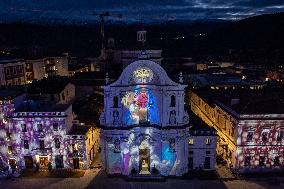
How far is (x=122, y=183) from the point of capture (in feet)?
177

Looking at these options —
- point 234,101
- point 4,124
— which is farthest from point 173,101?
point 4,124

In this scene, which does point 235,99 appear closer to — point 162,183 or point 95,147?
point 162,183

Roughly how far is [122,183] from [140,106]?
1219 cm

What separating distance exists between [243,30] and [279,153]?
154 metres

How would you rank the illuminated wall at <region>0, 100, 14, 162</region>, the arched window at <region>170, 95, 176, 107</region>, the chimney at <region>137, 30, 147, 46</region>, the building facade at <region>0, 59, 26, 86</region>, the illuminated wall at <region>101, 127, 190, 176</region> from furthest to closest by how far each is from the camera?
the building facade at <region>0, 59, 26, 86</region>, the chimney at <region>137, 30, 147, 46</region>, the illuminated wall at <region>0, 100, 14, 162</region>, the illuminated wall at <region>101, 127, 190, 176</region>, the arched window at <region>170, 95, 176, 107</region>

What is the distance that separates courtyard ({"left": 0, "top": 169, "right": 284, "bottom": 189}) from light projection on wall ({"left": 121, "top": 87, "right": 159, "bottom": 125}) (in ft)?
31.5

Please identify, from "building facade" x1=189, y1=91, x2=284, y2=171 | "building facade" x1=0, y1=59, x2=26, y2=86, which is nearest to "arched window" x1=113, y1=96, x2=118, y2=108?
"building facade" x1=189, y1=91, x2=284, y2=171

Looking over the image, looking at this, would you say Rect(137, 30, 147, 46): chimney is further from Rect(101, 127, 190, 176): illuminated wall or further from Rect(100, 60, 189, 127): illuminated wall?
Rect(101, 127, 190, 176): illuminated wall

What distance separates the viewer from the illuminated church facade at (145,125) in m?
55.2

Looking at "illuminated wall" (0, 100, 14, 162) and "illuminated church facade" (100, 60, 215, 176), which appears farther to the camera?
"illuminated wall" (0, 100, 14, 162)

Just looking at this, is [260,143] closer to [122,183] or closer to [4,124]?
[122,183]

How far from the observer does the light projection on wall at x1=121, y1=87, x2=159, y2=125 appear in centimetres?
5572

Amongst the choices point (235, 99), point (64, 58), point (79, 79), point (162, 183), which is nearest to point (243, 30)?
point (64, 58)

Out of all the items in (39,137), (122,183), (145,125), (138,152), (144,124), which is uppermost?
(144,124)
